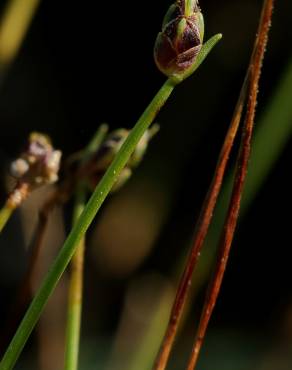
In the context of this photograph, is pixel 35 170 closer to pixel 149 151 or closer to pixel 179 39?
pixel 179 39

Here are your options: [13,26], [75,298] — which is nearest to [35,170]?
[75,298]

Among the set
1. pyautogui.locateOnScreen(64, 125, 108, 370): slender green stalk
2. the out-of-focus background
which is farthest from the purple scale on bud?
the out-of-focus background

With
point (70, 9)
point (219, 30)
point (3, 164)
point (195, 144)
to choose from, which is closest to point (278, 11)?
point (219, 30)


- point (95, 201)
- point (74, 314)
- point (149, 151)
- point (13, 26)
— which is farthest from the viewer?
point (149, 151)

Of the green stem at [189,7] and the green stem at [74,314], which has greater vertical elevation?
the green stem at [189,7]

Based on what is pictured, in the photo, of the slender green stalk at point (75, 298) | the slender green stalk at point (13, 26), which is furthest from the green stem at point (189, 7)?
the slender green stalk at point (13, 26)

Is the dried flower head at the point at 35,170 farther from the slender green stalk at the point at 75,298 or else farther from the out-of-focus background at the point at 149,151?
the out-of-focus background at the point at 149,151
